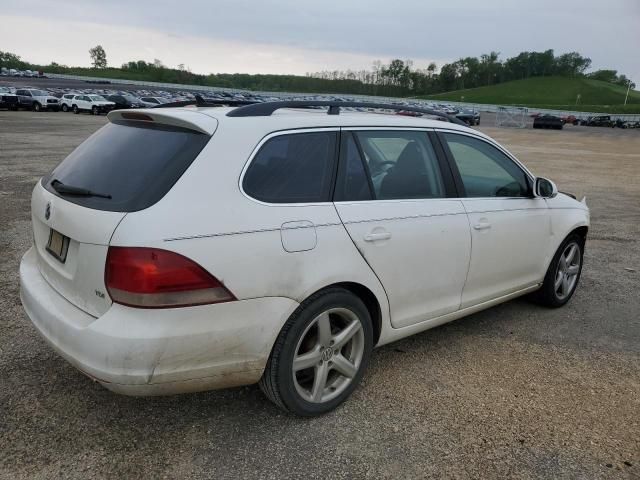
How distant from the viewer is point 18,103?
37.5 metres

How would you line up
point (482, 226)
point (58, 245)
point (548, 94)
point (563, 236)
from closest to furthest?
1. point (58, 245)
2. point (482, 226)
3. point (563, 236)
4. point (548, 94)

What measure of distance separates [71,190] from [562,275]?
4.02m

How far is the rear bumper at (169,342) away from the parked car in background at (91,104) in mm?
39571

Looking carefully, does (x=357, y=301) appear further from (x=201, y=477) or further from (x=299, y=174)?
(x=201, y=477)

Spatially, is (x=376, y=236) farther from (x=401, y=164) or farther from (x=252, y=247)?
(x=252, y=247)

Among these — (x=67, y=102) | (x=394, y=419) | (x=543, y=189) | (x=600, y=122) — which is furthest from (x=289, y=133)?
(x=600, y=122)

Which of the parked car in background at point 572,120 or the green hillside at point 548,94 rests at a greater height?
the green hillside at point 548,94

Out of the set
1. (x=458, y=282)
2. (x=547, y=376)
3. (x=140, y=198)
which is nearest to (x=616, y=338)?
(x=547, y=376)

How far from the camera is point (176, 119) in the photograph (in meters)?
2.69

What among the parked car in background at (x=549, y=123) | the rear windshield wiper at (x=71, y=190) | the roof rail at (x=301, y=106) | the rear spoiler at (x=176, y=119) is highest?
the parked car in background at (x=549, y=123)

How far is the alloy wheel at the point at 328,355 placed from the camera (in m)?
2.82

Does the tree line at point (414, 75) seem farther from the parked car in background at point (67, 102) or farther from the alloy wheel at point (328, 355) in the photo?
the alloy wheel at point (328, 355)

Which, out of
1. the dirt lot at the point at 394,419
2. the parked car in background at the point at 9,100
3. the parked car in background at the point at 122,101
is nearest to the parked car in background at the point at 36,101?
the parked car in background at the point at 9,100

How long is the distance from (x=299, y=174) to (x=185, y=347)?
3.50 feet
